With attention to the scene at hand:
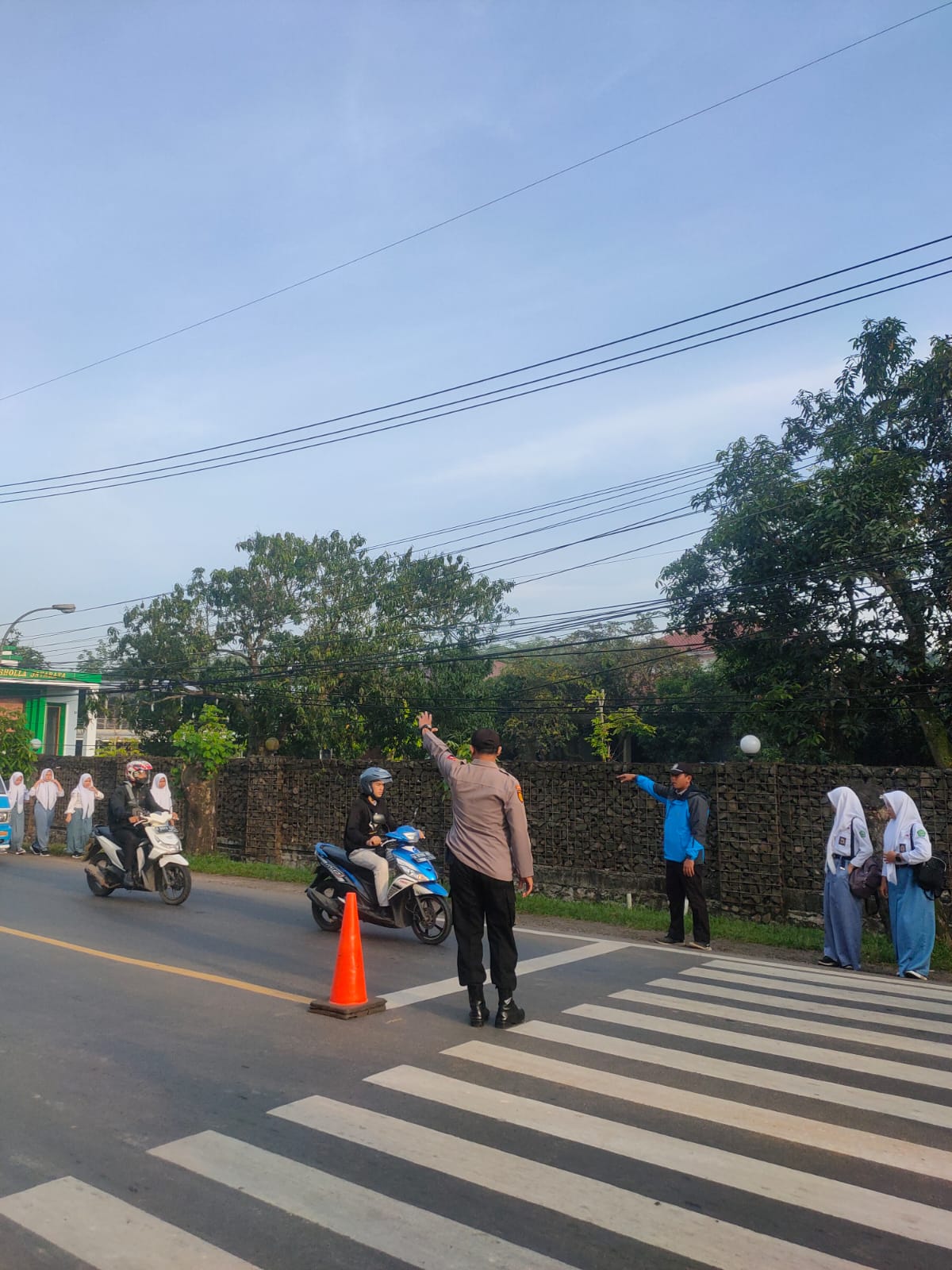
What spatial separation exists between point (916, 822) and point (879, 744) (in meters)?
11.5

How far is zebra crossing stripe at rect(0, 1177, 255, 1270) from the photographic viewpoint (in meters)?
3.37

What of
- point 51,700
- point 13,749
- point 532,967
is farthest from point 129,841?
point 51,700

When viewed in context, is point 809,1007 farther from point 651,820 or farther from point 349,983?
point 651,820

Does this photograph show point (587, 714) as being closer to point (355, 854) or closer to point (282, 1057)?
point (355, 854)

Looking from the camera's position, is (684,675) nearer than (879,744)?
No

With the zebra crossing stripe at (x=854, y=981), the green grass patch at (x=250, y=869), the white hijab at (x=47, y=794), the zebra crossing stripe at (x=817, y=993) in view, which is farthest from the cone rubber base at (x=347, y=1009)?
the white hijab at (x=47, y=794)

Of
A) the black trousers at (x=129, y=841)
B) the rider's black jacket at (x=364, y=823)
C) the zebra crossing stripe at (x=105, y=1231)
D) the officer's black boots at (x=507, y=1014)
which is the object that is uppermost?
the rider's black jacket at (x=364, y=823)

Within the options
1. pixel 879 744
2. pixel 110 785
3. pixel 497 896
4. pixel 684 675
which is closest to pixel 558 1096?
pixel 497 896

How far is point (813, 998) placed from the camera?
25.1 feet

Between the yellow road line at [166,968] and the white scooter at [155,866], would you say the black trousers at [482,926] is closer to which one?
the yellow road line at [166,968]

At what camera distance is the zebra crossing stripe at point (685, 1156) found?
3.77 metres

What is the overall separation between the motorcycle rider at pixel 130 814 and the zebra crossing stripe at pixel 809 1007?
292 inches

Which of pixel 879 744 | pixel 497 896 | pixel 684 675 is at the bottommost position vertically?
pixel 497 896

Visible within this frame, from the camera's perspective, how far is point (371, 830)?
33.6ft
